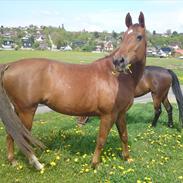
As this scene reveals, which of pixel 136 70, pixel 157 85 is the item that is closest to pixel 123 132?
pixel 136 70

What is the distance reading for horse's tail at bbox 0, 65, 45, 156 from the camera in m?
6.20

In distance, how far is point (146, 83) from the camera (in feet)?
38.4

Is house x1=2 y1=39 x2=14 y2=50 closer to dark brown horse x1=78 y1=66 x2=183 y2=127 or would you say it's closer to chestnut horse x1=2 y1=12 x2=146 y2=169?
dark brown horse x1=78 y1=66 x2=183 y2=127

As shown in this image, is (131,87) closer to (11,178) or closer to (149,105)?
(11,178)

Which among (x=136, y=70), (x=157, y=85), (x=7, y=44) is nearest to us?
(x=136, y=70)

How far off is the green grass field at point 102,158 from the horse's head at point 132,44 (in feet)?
6.26

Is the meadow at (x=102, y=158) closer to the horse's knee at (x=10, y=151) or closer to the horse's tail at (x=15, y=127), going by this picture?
the horse's knee at (x=10, y=151)

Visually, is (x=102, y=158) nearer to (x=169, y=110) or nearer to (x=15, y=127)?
(x=15, y=127)

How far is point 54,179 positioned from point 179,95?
6466mm

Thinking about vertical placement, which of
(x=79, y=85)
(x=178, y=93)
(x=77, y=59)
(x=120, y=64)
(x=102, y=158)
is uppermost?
(x=120, y=64)

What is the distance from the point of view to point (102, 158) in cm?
706

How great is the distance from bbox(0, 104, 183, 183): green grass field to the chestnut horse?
1.05 feet

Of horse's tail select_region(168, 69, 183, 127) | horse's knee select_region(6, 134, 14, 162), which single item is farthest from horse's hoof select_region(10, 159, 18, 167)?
horse's tail select_region(168, 69, 183, 127)

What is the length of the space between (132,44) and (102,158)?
7.88 feet
